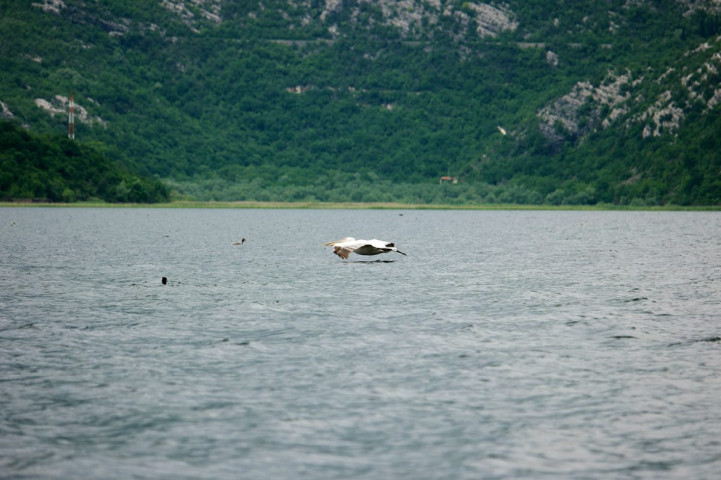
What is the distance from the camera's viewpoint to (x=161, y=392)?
2297 cm

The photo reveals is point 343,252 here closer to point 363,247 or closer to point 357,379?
point 363,247

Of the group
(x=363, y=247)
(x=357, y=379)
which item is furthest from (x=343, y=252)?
(x=357, y=379)

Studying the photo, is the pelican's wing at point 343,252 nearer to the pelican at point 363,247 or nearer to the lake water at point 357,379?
the pelican at point 363,247

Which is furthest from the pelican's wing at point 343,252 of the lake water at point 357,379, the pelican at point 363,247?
the lake water at point 357,379

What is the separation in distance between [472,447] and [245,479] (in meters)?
4.93

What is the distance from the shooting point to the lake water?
17.9 meters

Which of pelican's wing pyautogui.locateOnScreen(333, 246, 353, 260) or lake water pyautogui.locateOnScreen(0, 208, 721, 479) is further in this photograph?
pelican's wing pyautogui.locateOnScreen(333, 246, 353, 260)

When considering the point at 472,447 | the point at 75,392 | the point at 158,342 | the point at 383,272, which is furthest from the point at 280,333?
the point at 383,272

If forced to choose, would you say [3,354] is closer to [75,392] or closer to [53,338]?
[53,338]

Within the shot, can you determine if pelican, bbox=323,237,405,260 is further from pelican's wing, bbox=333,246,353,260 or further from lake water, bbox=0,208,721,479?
lake water, bbox=0,208,721,479

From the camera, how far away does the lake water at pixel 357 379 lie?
17891 mm

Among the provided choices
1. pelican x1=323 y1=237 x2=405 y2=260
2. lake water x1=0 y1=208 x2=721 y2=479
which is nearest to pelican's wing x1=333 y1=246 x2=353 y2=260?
pelican x1=323 y1=237 x2=405 y2=260

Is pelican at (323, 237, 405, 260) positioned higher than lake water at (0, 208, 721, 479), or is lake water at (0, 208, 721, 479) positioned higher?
pelican at (323, 237, 405, 260)

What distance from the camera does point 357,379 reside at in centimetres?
2458
